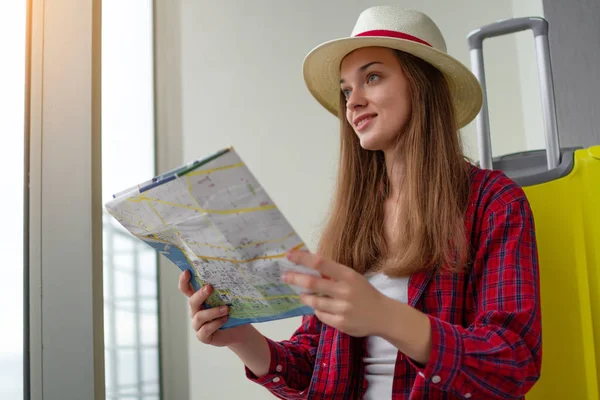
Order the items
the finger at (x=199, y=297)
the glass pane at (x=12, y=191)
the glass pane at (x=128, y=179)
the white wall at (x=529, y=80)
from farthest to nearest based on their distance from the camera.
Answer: the white wall at (x=529, y=80) → the glass pane at (x=128, y=179) → the glass pane at (x=12, y=191) → the finger at (x=199, y=297)

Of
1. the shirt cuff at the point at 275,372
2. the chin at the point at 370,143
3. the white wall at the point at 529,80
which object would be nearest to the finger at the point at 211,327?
the shirt cuff at the point at 275,372

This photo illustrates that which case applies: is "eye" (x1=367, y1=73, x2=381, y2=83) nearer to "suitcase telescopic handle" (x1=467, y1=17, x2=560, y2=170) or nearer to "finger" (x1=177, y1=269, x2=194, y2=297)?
"suitcase telescopic handle" (x1=467, y1=17, x2=560, y2=170)

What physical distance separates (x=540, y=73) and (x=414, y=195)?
52 centimetres

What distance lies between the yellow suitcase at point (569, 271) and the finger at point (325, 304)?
70cm

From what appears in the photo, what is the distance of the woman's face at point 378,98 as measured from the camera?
4.11 ft

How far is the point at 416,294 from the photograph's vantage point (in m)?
1.10

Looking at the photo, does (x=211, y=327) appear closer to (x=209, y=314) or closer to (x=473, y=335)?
(x=209, y=314)

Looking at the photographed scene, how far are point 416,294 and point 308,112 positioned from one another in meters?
1.16

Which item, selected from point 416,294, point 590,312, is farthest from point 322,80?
point 590,312

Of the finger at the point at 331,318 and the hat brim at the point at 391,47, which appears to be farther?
the hat brim at the point at 391,47

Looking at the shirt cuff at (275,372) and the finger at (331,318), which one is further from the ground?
the finger at (331,318)

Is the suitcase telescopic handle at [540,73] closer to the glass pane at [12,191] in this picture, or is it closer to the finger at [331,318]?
the finger at [331,318]

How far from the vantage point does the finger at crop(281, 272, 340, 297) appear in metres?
0.77

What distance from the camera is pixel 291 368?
1.25 m
